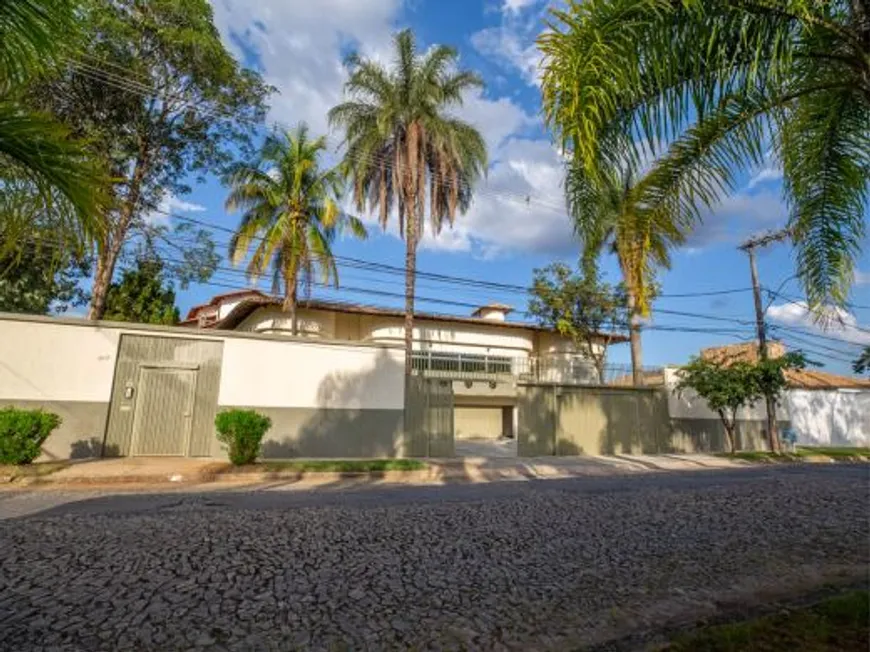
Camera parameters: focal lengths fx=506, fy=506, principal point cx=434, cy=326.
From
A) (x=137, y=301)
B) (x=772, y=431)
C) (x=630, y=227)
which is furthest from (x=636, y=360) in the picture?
(x=137, y=301)

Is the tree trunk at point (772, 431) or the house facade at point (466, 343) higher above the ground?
the house facade at point (466, 343)

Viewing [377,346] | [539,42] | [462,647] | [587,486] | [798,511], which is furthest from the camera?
[377,346]

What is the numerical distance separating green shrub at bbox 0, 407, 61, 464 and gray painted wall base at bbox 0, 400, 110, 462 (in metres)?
1.90

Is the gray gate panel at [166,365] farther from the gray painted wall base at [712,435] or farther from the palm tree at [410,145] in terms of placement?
the gray painted wall base at [712,435]

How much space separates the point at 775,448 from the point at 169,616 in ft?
83.0

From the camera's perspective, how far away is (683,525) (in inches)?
221

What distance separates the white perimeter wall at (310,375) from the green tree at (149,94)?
207 inches

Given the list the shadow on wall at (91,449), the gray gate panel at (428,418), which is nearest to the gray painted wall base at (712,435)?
the gray gate panel at (428,418)

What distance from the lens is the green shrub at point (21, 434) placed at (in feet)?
36.1

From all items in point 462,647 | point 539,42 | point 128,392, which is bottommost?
point 462,647

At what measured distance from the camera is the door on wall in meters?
14.3

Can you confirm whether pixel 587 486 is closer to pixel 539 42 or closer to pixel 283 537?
pixel 283 537

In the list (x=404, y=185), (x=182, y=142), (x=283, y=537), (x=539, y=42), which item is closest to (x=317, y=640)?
(x=283, y=537)

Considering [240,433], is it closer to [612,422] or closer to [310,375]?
[310,375]
